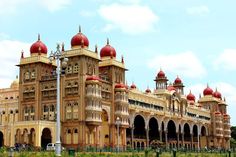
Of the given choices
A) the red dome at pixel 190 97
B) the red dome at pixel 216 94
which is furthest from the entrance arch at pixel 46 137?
the red dome at pixel 216 94

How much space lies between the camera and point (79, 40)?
2694 inches

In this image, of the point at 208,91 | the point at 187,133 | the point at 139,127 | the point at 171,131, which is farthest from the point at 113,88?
the point at 208,91

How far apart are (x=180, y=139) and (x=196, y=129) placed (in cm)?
929

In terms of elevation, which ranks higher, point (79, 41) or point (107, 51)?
point (79, 41)

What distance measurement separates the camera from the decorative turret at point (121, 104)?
73000mm

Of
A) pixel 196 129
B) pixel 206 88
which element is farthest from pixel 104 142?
pixel 206 88

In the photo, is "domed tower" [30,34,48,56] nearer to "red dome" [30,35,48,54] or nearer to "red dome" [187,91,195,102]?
"red dome" [30,35,48,54]

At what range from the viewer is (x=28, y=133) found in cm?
6444

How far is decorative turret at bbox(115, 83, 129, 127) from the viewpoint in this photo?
73000mm

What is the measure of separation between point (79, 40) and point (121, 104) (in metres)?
13.9

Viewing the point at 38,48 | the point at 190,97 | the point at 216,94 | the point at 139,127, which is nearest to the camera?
the point at 38,48

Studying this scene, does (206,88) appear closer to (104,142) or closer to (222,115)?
(222,115)

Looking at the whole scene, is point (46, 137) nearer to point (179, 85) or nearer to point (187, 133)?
point (187, 133)

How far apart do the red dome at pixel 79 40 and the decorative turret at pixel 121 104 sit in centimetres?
1031
